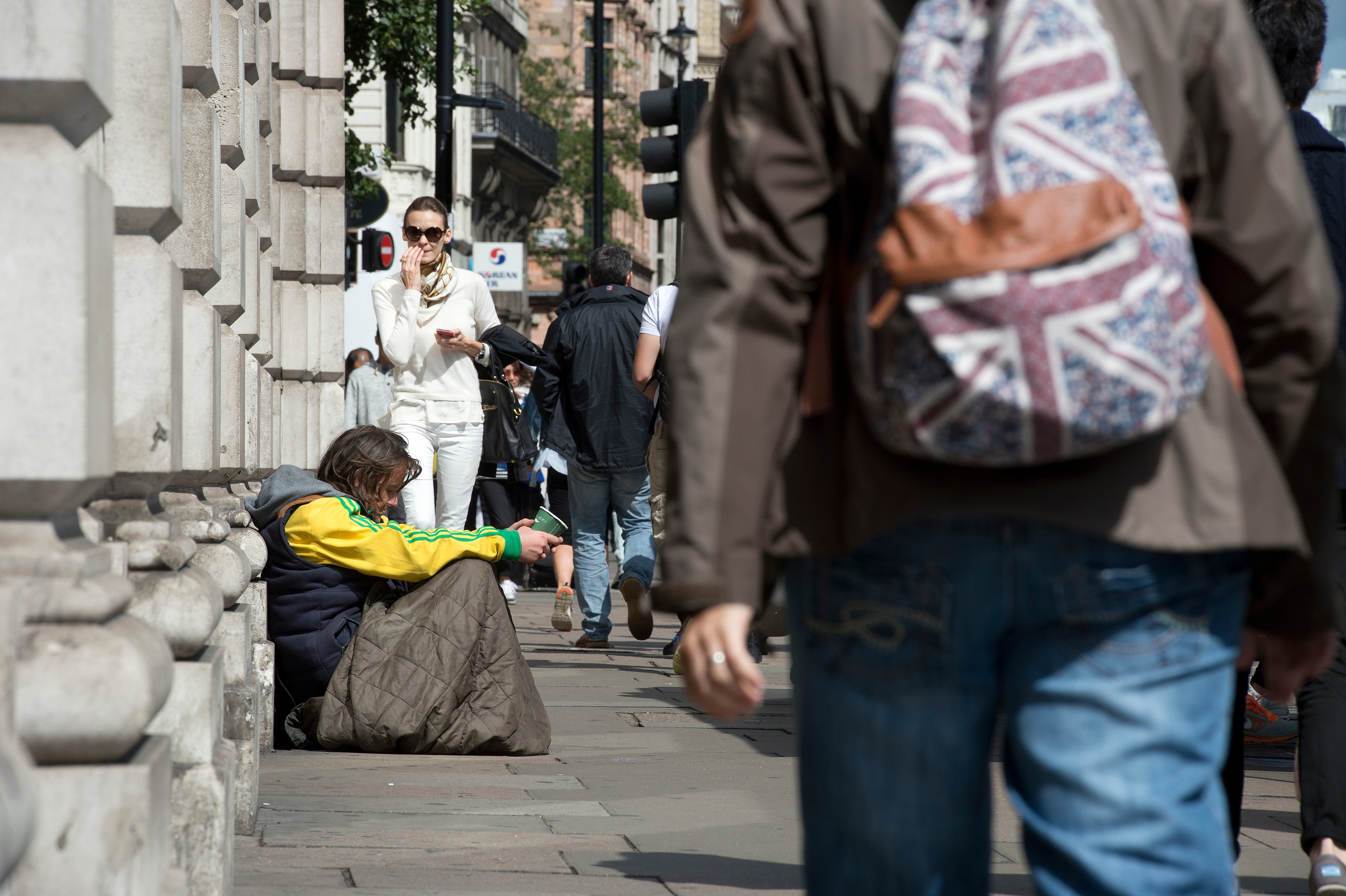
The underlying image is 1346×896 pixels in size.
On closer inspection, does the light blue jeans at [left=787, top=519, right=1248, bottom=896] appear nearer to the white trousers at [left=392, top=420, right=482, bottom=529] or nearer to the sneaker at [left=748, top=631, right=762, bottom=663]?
the sneaker at [left=748, top=631, right=762, bottom=663]

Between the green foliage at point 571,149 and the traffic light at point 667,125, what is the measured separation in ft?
138

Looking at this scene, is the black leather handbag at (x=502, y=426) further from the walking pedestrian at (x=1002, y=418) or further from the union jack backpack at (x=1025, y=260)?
the union jack backpack at (x=1025, y=260)

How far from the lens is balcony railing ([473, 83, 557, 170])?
178 feet

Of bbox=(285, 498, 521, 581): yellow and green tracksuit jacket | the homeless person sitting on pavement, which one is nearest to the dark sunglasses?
the homeless person sitting on pavement

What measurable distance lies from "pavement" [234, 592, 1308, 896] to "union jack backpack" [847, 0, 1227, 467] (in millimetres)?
2634

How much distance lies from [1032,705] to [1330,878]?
7.70 feet

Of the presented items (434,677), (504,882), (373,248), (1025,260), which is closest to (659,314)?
(434,677)

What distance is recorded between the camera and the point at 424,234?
31.9 ft

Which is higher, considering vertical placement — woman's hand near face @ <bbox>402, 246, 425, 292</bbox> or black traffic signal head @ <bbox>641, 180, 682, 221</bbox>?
black traffic signal head @ <bbox>641, 180, 682, 221</bbox>

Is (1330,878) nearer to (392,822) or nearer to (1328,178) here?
(1328,178)

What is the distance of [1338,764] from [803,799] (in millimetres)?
2361

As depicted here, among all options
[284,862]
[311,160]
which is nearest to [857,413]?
[284,862]

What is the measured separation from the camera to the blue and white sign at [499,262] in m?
31.2

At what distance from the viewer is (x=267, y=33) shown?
9.31 m
